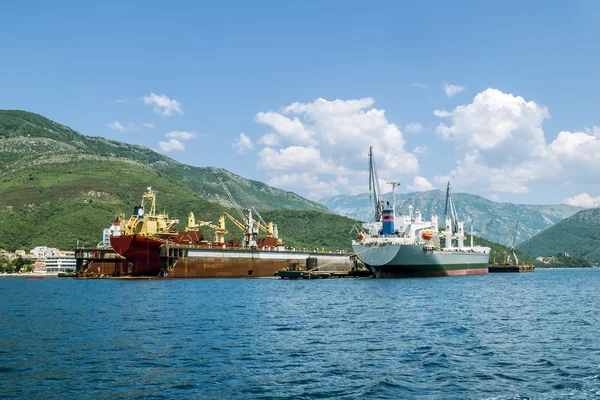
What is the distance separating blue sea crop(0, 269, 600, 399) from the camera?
2983 cm

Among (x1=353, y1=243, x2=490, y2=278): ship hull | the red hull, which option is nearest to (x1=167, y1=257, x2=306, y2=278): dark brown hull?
the red hull

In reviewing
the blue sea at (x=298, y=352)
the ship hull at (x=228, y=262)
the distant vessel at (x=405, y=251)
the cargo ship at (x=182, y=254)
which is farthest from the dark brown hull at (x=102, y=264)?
the blue sea at (x=298, y=352)

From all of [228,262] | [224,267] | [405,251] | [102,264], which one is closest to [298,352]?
[405,251]

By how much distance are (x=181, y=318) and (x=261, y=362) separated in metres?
22.8

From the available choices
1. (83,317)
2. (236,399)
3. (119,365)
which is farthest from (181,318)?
(236,399)

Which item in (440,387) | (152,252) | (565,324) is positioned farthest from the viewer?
(152,252)

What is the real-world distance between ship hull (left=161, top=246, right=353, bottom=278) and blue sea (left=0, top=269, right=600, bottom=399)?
74341mm

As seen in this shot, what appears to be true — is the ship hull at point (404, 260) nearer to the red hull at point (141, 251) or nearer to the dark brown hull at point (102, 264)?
the red hull at point (141, 251)

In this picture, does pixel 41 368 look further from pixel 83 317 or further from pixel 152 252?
pixel 152 252

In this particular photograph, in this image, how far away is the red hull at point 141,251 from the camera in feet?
468

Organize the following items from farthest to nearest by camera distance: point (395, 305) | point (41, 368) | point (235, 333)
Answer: point (395, 305), point (235, 333), point (41, 368)

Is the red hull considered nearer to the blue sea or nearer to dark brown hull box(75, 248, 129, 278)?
dark brown hull box(75, 248, 129, 278)

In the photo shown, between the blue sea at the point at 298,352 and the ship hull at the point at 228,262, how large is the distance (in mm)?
74341

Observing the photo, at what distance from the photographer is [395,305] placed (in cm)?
7162
